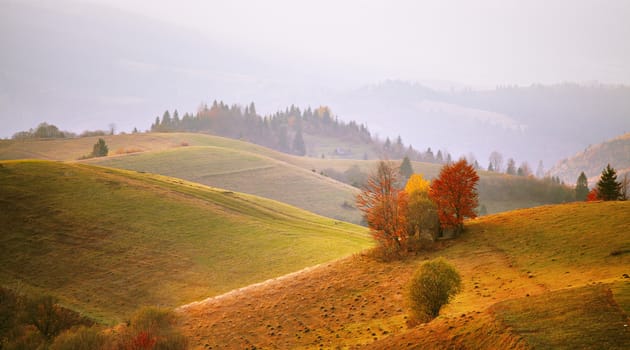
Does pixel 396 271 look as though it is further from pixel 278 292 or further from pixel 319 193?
pixel 319 193

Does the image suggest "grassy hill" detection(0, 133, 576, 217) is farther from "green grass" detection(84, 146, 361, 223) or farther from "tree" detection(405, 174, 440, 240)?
"tree" detection(405, 174, 440, 240)

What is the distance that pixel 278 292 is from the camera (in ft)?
141

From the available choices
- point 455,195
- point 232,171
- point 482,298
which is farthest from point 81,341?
point 232,171

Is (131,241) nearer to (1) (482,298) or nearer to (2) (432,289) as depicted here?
(2) (432,289)

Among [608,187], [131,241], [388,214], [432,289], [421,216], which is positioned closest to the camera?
[432,289]

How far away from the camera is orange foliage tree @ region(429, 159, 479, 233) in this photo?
45.3 meters

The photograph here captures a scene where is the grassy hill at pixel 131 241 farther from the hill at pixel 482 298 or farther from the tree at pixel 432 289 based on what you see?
the tree at pixel 432 289

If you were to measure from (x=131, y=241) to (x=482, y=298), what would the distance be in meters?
45.8

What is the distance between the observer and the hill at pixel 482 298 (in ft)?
68.0

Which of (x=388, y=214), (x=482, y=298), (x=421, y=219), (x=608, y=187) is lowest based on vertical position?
(x=482, y=298)

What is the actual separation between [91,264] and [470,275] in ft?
135

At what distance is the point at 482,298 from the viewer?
3030 centimetres

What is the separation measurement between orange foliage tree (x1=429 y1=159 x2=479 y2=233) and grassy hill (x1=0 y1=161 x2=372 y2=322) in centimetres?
1889

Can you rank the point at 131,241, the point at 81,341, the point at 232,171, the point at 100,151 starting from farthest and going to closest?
the point at 100,151 → the point at 232,171 → the point at 131,241 → the point at 81,341
